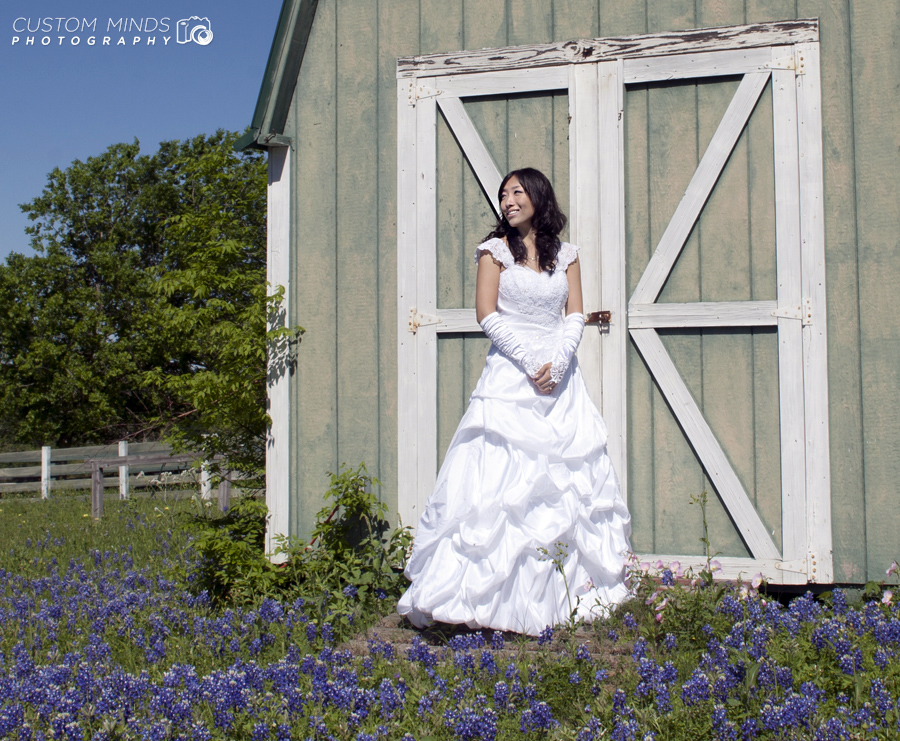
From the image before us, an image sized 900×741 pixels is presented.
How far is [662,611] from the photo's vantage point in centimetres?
320

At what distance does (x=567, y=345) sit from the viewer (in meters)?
3.71

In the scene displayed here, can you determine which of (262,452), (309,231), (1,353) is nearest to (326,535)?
(262,452)

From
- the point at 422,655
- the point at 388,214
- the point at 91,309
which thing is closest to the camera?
the point at 422,655

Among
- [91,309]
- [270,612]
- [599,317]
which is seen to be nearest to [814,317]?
[599,317]

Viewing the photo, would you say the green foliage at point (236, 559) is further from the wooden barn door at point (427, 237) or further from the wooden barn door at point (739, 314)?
the wooden barn door at point (739, 314)

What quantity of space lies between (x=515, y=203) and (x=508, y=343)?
664mm

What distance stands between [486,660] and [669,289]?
2250 millimetres

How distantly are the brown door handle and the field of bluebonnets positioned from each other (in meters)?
1.33

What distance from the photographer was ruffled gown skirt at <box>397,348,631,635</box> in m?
3.36

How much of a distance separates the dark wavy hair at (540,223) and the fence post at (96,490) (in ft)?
25.4

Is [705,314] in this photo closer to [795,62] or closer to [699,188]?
[699,188]

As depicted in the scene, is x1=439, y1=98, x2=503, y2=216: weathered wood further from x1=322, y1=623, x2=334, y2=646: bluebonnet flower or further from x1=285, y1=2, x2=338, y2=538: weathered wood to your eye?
x1=322, y1=623, x2=334, y2=646: bluebonnet flower

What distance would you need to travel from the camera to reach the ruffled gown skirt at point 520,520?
132 inches

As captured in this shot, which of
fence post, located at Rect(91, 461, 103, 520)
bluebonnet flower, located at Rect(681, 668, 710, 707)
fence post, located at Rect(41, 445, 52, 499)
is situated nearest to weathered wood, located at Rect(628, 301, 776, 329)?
bluebonnet flower, located at Rect(681, 668, 710, 707)
